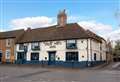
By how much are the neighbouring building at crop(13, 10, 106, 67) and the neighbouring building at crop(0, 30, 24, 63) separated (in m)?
1.09

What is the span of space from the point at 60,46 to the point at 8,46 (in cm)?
1376

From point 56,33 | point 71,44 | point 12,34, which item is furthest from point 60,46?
point 12,34

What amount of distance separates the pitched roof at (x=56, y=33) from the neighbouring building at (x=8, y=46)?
1.71 metres

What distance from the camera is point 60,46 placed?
38500 millimetres

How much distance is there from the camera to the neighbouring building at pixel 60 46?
36.1m

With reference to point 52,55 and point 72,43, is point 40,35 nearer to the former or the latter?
point 52,55

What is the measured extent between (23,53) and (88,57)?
14.5 m

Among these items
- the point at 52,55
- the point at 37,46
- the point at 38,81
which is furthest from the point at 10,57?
the point at 38,81

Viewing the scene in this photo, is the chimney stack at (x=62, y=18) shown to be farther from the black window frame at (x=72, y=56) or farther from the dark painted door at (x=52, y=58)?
the black window frame at (x=72, y=56)

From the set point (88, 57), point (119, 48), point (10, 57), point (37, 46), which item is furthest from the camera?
point (119, 48)

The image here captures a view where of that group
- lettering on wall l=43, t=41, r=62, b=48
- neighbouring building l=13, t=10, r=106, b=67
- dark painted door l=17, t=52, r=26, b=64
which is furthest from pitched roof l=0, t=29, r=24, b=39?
lettering on wall l=43, t=41, r=62, b=48

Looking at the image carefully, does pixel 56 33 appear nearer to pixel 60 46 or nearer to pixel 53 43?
pixel 53 43

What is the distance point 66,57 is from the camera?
37.4 meters

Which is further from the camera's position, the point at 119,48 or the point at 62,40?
the point at 119,48
